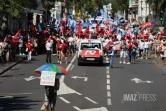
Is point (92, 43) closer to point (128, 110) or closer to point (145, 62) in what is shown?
point (145, 62)

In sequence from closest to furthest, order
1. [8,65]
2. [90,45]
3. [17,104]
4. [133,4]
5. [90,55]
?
[17,104]
[8,65]
[90,55]
[90,45]
[133,4]

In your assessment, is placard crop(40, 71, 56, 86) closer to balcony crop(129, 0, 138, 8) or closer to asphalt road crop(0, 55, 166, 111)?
asphalt road crop(0, 55, 166, 111)

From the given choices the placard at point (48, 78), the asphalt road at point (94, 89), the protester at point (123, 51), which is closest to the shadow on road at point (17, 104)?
the asphalt road at point (94, 89)

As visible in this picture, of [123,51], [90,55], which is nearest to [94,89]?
[90,55]

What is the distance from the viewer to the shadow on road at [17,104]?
60.3 feet

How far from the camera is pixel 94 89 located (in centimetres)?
2386

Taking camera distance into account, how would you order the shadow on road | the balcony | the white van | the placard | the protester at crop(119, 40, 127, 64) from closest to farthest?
the placard, the shadow on road, the white van, the protester at crop(119, 40, 127, 64), the balcony

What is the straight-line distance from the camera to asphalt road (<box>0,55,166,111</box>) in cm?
1908

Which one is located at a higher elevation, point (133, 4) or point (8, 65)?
point (133, 4)

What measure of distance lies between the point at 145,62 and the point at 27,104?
21838 mm

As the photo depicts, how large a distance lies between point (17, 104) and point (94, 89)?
527 cm

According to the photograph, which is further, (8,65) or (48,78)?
(8,65)

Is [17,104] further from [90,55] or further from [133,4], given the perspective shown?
[133,4]

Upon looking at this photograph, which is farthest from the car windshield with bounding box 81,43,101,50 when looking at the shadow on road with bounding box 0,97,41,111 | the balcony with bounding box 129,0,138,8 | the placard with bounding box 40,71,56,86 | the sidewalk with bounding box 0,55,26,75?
the balcony with bounding box 129,0,138,8
